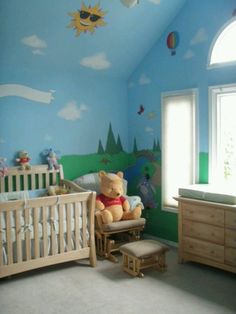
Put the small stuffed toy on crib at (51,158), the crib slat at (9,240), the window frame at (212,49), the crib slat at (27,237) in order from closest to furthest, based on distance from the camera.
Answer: the crib slat at (9,240), the crib slat at (27,237), the window frame at (212,49), the small stuffed toy on crib at (51,158)

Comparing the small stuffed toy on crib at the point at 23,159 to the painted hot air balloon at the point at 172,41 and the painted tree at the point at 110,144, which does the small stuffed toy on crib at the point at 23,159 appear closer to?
the painted tree at the point at 110,144

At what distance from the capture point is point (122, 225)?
12.5ft

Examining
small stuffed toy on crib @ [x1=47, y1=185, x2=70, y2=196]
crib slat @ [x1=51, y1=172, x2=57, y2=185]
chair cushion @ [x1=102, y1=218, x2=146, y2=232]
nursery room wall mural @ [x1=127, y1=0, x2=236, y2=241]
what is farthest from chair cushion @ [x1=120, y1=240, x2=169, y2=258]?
crib slat @ [x1=51, y1=172, x2=57, y2=185]

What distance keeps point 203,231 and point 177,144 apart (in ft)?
3.58

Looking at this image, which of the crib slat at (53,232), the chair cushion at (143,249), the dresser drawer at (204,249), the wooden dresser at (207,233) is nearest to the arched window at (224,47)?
the wooden dresser at (207,233)

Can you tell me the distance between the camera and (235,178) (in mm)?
3713

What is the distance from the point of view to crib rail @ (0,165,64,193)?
3.89 metres

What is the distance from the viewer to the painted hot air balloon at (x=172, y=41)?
4039 mm

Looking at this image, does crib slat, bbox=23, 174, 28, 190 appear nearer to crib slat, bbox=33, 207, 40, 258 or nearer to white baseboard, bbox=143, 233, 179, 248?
crib slat, bbox=33, 207, 40, 258

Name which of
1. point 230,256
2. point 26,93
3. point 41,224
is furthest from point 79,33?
point 230,256

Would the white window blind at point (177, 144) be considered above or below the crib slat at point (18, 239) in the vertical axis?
above

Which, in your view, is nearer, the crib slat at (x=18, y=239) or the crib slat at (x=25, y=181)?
the crib slat at (x=18, y=239)

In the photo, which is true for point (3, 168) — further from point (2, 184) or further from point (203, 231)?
point (203, 231)

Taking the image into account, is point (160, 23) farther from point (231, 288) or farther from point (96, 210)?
point (231, 288)
